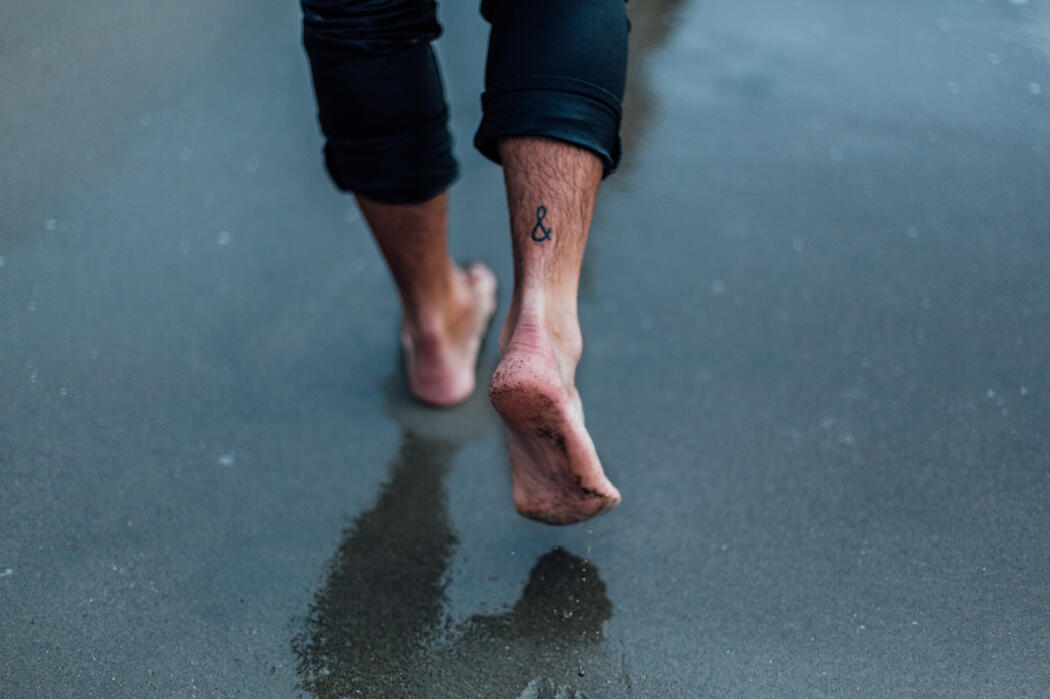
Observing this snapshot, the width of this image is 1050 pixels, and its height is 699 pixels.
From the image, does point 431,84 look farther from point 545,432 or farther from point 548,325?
point 545,432


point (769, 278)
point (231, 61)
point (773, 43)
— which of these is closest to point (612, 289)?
point (769, 278)

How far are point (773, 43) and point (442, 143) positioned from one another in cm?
127

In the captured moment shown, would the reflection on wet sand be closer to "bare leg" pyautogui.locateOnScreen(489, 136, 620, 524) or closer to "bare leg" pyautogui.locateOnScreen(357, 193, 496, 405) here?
"bare leg" pyautogui.locateOnScreen(489, 136, 620, 524)

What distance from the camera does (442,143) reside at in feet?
3.94

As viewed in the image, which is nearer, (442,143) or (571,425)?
(571,425)

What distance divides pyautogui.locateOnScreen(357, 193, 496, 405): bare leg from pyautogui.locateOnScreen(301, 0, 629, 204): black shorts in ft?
0.16

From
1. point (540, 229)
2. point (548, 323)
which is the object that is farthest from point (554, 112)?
point (548, 323)

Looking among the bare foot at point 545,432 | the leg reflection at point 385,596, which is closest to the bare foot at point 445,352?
the leg reflection at point 385,596

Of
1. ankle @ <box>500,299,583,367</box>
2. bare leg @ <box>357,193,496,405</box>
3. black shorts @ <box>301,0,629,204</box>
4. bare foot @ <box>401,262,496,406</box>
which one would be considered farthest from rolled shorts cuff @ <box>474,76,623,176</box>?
bare foot @ <box>401,262,496,406</box>

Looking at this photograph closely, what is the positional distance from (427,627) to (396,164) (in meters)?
0.61

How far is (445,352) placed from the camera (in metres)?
1.40

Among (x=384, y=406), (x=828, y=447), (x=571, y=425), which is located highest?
(x=571, y=425)

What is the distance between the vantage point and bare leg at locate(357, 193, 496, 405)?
1247mm

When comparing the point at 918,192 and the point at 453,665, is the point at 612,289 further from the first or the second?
the point at 453,665
